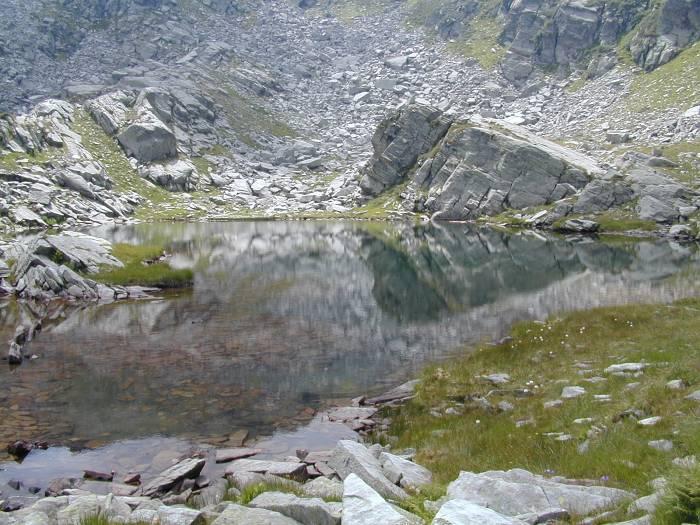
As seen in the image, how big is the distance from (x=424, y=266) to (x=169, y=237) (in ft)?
147

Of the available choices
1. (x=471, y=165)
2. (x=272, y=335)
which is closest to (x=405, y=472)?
(x=272, y=335)

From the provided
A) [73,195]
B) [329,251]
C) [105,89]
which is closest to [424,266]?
[329,251]

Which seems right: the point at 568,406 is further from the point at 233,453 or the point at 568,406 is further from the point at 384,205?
the point at 384,205

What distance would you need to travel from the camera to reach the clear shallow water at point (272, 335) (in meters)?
19.7

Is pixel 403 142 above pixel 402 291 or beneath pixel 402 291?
above

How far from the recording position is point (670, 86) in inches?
6068

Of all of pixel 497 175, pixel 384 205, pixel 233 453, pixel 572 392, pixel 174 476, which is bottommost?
pixel 384 205

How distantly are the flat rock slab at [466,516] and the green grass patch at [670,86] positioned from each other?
515ft

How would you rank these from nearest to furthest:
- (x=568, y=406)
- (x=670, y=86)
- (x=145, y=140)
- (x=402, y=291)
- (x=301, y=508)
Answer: (x=301, y=508), (x=568, y=406), (x=402, y=291), (x=670, y=86), (x=145, y=140)

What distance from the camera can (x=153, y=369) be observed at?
26.0 m

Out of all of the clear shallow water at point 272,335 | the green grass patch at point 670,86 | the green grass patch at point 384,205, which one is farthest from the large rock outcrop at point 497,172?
the clear shallow water at point 272,335

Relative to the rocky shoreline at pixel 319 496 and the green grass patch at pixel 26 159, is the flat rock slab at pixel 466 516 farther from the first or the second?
the green grass patch at pixel 26 159

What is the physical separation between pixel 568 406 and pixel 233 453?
973 cm

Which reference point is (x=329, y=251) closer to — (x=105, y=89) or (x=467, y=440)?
(x=467, y=440)
